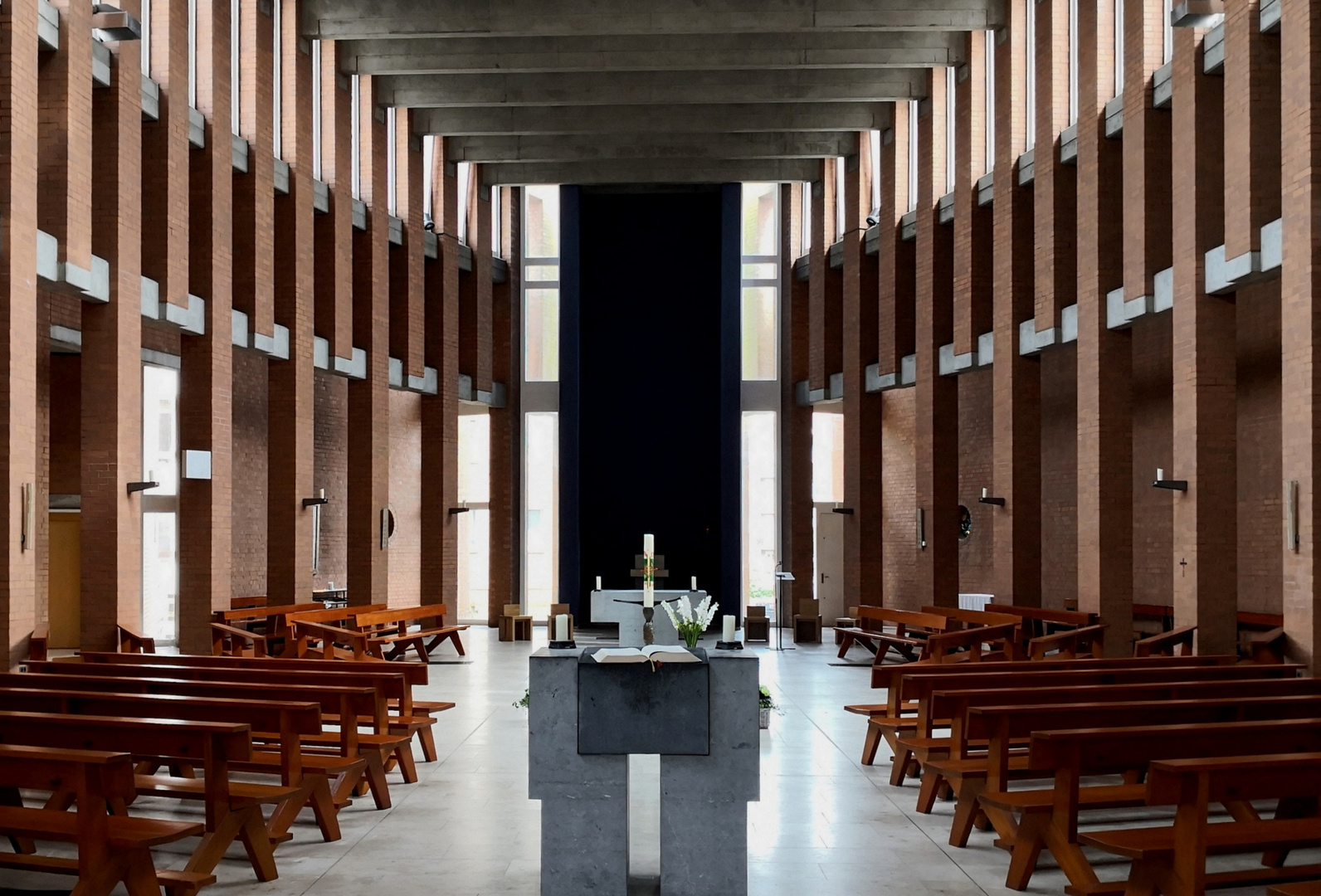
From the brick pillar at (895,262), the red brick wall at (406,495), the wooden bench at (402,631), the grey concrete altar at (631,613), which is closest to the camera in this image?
the wooden bench at (402,631)

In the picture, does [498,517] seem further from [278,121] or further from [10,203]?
[10,203]

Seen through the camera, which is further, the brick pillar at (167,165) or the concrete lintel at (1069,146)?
the concrete lintel at (1069,146)

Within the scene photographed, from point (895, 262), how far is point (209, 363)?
982cm

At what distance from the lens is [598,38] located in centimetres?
1596

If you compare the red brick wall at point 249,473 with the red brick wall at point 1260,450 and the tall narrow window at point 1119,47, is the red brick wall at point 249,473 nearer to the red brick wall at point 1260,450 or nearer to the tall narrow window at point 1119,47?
the tall narrow window at point 1119,47

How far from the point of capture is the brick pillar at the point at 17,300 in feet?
32.1

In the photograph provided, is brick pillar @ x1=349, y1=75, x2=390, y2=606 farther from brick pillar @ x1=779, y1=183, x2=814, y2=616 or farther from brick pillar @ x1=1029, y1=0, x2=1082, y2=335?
brick pillar @ x1=1029, y1=0, x2=1082, y2=335

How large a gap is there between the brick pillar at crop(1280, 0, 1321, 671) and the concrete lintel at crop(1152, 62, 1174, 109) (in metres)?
2.70

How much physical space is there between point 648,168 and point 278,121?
6.63 m

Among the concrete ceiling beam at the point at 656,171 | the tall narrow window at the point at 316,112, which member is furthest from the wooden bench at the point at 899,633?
the tall narrow window at the point at 316,112

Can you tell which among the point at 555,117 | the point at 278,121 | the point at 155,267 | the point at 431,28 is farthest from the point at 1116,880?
the point at 555,117

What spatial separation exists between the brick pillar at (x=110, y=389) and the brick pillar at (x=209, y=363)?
1.44 meters

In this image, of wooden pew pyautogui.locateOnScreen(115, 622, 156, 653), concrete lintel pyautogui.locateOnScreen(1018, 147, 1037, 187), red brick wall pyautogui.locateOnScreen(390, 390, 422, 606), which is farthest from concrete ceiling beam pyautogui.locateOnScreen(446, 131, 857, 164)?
wooden pew pyautogui.locateOnScreen(115, 622, 156, 653)

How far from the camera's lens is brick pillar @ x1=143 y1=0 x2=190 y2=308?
1292 centimetres
